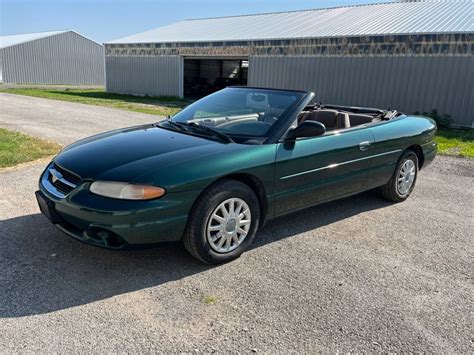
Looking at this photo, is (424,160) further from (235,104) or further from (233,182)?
(233,182)

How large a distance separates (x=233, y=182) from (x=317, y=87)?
14873 millimetres

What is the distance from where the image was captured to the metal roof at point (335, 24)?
1542 cm

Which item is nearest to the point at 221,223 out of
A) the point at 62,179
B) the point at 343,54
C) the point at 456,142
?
the point at 62,179

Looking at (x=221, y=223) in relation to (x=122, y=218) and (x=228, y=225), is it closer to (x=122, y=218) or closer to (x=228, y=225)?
(x=228, y=225)

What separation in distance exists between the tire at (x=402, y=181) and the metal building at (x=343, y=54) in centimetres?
961

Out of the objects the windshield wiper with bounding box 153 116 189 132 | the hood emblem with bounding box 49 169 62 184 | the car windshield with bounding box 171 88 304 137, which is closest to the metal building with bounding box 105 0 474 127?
the car windshield with bounding box 171 88 304 137

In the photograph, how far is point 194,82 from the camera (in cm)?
2862

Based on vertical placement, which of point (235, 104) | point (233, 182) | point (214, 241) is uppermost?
point (235, 104)

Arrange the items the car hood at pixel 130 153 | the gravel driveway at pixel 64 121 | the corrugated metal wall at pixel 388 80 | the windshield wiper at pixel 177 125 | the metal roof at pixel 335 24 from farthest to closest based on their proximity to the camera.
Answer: the metal roof at pixel 335 24 → the corrugated metal wall at pixel 388 80 → the gravel driveway at pixel 64 121 → the windshield wiper at pixel 177 125 → the car hood at pixel 130 153

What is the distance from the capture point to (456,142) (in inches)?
416

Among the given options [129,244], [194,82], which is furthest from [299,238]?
[194,82]

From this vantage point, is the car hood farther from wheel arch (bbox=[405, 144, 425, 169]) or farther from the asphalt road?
wheel arch (bbox=[405, 144, 425, 169])

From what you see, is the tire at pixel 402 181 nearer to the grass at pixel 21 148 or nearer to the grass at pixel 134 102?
the grass at pixel 21 148

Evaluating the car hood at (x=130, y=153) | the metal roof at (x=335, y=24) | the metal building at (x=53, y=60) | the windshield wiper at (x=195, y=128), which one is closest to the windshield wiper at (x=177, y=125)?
the windshield wiper at (x=195, y=128)
